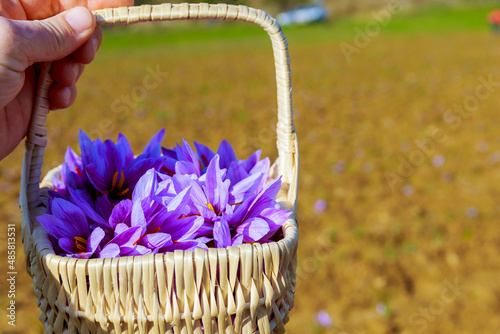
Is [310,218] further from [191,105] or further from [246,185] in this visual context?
[191,105]

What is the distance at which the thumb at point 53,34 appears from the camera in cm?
85

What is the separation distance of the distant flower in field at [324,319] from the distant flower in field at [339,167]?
1629 mm

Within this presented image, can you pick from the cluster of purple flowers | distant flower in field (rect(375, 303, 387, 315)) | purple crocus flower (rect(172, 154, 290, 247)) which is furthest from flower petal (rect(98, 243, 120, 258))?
distant flower in field (rect(375, 303, 387, 315))

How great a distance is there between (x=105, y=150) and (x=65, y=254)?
27 centimetres

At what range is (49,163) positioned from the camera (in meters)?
3.92

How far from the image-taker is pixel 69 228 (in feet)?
2.68

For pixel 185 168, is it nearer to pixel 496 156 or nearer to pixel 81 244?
pixel 81 244

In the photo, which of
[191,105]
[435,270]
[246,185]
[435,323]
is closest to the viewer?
[246,185]

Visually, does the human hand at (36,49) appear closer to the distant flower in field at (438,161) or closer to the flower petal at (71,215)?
the flower petal at (71,215)

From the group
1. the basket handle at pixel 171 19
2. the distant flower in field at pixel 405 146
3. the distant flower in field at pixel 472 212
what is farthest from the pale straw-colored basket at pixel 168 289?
the distant flower in field at pixel 405 146

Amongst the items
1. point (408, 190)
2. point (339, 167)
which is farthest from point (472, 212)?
point (339, 167)

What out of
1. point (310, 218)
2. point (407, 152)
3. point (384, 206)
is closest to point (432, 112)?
point (407, 152)

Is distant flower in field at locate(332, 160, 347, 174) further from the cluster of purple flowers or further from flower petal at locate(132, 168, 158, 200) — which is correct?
flower petal at locate(132, 168, 158, 200)

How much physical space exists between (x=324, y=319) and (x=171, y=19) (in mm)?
1626
